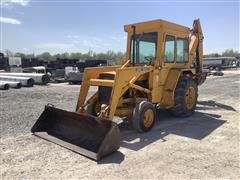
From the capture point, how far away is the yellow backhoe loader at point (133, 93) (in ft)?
17.0

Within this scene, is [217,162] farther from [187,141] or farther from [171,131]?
[171,131]

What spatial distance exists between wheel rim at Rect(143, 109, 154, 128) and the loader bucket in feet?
4.60

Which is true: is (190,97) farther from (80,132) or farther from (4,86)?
(4,86)


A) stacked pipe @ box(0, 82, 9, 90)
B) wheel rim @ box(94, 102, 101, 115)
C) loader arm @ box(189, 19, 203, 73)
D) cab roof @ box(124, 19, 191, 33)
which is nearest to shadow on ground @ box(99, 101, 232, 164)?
wheel rim @ box(94, 102, 101, 115)

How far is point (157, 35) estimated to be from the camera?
697 centimetres

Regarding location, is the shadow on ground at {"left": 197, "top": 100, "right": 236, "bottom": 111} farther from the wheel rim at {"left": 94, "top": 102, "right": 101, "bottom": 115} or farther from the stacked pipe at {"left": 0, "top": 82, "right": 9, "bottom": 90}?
the stacked pipe at {"left": 0, "top": 82, "right": 9, "bottom": 90}

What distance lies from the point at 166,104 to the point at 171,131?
1.20 metres

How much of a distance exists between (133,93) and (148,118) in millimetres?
789

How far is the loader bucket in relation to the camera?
4.70m

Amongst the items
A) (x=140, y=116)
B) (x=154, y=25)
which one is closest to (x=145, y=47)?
(x=154, y=25)

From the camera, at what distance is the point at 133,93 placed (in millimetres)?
6656

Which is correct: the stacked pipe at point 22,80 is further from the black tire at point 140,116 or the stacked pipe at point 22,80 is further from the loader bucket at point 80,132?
the black tire at point 140,116

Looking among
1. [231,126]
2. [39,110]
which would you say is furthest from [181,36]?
[39,110]

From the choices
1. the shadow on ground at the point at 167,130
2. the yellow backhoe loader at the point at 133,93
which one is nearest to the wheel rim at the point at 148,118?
the yellow backhoe loader at the point at 133,93
